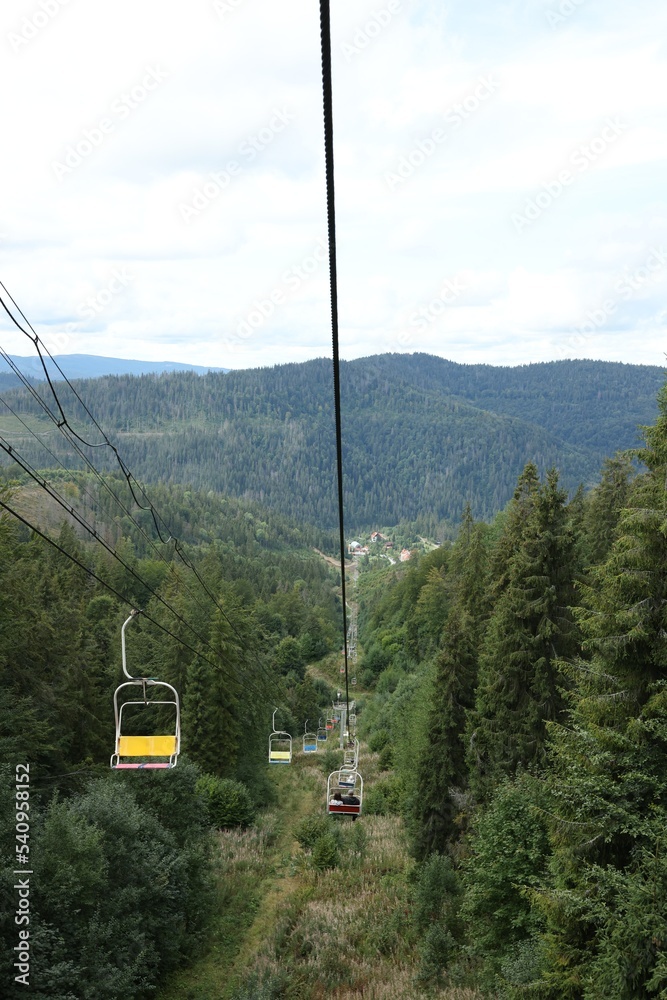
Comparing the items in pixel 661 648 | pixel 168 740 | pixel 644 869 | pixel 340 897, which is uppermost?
pixel 661 648

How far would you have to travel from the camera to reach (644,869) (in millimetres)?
9570

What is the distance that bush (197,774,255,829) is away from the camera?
102ft

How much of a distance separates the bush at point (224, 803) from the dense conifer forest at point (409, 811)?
0.33ft

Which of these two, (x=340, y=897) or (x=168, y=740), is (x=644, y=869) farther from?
(x=340, y=897)

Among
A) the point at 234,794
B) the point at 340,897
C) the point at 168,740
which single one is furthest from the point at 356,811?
the point at 234,794

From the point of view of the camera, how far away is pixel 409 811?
27.8 meters

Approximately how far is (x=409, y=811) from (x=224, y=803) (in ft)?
29.1

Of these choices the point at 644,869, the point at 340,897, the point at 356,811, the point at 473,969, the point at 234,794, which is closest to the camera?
the point at 644,869

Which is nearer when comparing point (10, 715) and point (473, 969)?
point (473, 969)

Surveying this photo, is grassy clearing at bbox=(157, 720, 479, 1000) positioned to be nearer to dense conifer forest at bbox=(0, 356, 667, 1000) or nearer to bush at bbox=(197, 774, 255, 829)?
dense conifer forest at bbox=(0, 356, 667, 1000)

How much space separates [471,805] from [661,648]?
44.1 ft

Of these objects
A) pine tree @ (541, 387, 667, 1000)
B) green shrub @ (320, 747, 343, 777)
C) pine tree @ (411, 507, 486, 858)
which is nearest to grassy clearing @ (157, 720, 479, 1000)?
pine tree @ (411, 507, 486, 858)

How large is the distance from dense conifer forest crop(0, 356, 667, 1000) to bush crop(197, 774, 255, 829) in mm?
100

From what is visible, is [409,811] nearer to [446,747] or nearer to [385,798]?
[446,747]
